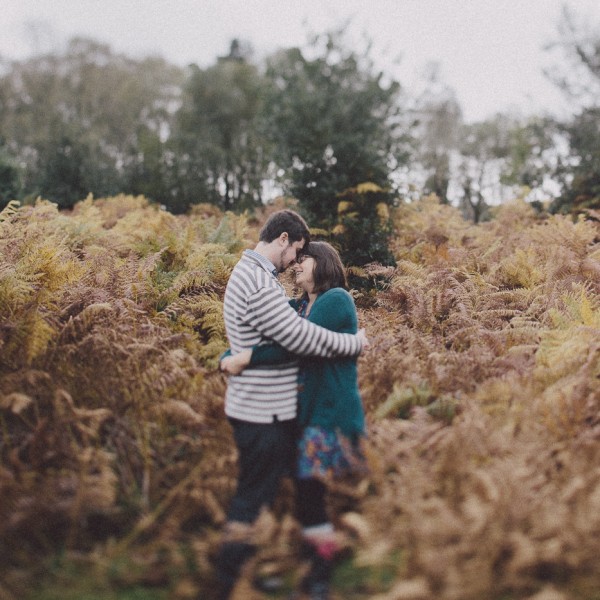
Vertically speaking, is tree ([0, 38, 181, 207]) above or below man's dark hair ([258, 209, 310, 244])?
above

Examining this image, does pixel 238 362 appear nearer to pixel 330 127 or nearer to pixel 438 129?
pixel 330 127

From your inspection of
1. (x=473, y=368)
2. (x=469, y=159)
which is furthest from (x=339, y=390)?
(x=469, y=159)

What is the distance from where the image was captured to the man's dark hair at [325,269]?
3615 mm

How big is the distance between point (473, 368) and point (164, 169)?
15713 mm

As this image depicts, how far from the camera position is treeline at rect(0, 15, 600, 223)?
10.0 m

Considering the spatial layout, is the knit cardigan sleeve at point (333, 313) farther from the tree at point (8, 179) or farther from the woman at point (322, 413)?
the tree at point (8, 179)

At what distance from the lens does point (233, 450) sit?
3.77 meters

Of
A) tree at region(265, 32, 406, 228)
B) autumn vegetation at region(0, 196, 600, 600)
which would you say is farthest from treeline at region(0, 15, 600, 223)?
autumn vegetation at region(0, 196, 600, 600)

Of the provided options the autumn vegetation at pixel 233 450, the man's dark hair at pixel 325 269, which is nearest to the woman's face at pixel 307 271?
the man's dark hair at pixel 325 269

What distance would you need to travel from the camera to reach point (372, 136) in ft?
32.9

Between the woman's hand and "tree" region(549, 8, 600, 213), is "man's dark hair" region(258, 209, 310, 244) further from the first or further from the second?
"tree" region(549, 8, 600, 213)

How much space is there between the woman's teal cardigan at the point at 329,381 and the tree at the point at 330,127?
5839mm

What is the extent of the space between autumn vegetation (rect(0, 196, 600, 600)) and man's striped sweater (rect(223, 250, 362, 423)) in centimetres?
54

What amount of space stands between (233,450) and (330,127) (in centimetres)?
733
